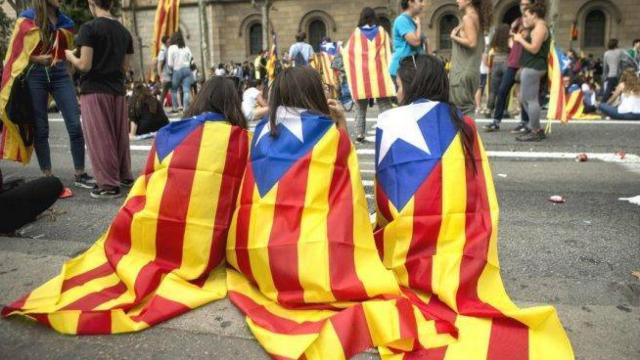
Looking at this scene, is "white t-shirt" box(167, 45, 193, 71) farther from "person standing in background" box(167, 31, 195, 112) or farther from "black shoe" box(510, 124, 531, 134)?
"black shoe" box(510, 124, 531, 134)

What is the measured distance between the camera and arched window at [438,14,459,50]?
2729 cm

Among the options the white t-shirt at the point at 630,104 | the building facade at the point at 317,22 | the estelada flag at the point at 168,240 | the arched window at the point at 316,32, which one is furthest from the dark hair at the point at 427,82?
the arched window at the point at 316,32

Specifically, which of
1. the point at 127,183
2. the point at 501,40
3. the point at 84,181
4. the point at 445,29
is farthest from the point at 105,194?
the point at 445,29

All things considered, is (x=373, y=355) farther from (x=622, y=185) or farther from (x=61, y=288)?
(x=622, y=185)

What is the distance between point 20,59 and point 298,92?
3292mm

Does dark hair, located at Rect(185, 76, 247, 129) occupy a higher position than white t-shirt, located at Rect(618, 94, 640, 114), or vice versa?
dark hair, located at Rect(185, 76, 247, 129)

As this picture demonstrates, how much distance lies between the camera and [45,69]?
203 inches

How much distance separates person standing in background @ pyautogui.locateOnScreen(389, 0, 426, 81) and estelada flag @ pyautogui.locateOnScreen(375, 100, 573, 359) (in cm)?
381

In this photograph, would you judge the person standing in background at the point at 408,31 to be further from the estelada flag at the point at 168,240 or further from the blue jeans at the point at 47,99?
the estelada flag at the point at 168,240

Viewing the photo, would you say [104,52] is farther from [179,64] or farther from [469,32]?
[179,64]

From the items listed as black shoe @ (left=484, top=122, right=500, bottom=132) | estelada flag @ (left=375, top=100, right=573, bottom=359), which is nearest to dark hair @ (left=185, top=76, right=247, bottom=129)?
estelada flag @ (left=375, top=100, right=573, bottom=359)

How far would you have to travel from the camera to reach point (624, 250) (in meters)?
3.64

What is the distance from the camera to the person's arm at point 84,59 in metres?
4.75

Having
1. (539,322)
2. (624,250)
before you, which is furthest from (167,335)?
(624,250)
